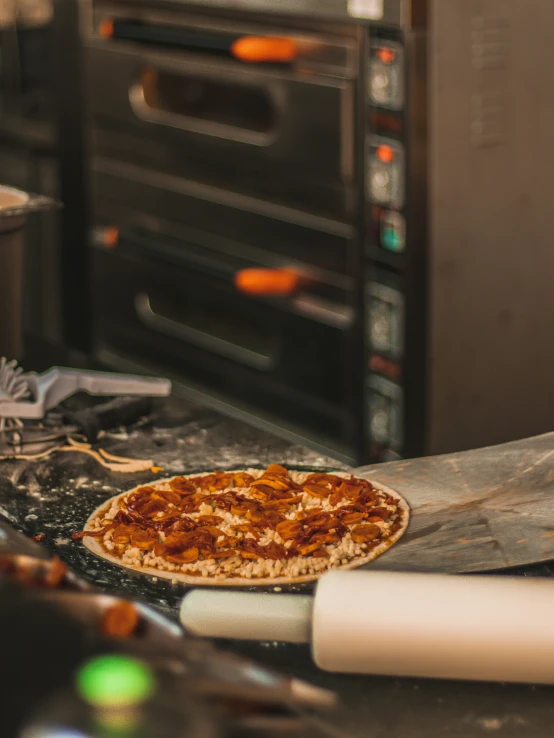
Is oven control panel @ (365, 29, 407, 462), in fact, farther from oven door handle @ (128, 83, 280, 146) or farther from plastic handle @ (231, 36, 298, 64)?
oven door handle @ (128, 83, 280, 146)

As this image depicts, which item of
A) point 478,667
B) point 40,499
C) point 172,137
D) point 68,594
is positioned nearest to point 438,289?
point 172,137

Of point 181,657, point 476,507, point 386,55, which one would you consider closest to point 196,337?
point 386,55

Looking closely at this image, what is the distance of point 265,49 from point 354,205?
1.37 feet

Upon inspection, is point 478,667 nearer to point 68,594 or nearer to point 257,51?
point 68,594

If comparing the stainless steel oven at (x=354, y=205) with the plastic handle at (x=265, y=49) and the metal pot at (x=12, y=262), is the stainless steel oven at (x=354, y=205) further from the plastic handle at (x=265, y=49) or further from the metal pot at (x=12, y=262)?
the metal pot at (x=12, y=262)

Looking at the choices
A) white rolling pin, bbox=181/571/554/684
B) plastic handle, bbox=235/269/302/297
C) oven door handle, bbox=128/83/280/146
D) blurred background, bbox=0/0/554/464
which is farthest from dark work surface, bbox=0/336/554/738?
oven door handle, bbox=128/83/280/146

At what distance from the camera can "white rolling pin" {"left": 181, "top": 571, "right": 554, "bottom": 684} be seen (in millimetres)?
933

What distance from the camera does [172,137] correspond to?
10.2 feet

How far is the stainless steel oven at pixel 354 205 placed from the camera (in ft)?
7.93

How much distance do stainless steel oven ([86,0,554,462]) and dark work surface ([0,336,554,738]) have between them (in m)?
0.94

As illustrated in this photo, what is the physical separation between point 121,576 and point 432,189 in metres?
1.43

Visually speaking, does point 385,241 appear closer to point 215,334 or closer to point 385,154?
point 385,154

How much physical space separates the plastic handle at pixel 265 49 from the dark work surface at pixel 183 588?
110 cm

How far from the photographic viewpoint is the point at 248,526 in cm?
127
